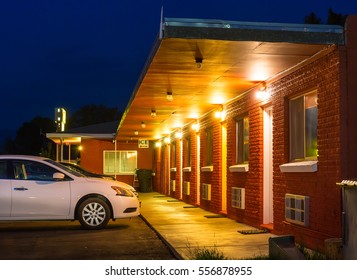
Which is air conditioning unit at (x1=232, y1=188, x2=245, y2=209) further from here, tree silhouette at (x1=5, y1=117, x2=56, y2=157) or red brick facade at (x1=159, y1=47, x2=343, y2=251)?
tree silhouette at (x1=5, y1=117, x2=56, y2=157)

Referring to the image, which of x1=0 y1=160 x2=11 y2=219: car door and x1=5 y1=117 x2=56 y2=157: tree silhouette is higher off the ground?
x1=5 y1=117 x2=56 y2=157: tree silhouette

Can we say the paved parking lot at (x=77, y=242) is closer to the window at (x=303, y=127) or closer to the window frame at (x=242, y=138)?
the window frame at (x=242, y=138)

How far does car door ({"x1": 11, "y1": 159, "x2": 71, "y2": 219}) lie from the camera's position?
13492mm

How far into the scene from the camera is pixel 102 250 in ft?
35.2

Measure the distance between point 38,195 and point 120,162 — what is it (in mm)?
20610

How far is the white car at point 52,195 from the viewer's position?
13500 millimetres

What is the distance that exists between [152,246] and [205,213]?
21.6 ft

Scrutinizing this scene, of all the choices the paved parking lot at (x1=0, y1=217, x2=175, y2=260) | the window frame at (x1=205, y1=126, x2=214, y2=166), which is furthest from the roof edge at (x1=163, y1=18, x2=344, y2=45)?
the window frame at (x1=205, y1=126, x2=214, y2=166)

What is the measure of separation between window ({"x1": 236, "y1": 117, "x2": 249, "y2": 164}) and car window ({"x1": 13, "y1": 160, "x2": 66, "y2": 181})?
4566 mm

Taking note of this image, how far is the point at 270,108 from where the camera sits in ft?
43.5

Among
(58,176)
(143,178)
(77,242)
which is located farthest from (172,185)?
(77,242)

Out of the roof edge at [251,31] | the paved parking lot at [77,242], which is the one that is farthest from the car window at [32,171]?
the roof edge at [251,31]

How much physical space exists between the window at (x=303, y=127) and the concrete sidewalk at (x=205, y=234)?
1.74 m
